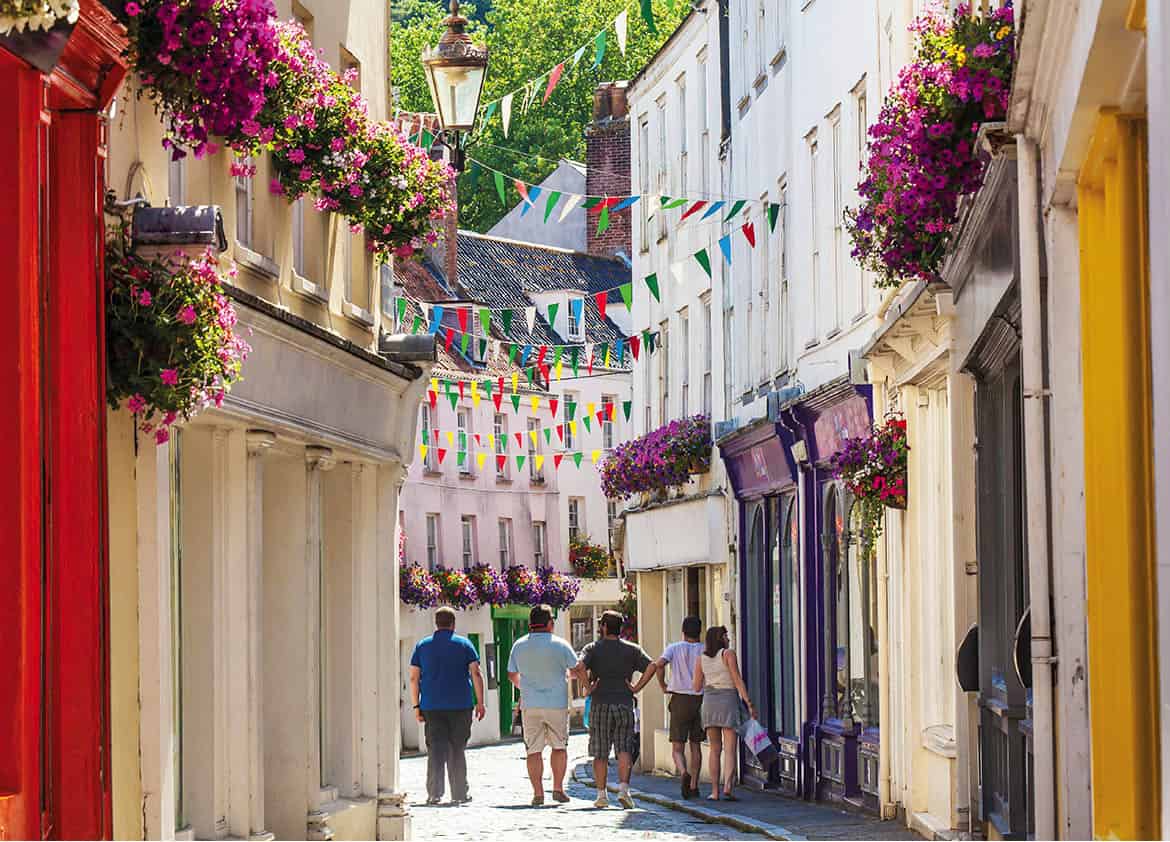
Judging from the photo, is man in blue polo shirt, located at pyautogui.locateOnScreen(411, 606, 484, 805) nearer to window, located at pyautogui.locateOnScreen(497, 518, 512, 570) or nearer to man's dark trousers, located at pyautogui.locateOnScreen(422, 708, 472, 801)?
man's dark trousers, located at pyautogui.locateOnScreen(422, 708, 472, 801)

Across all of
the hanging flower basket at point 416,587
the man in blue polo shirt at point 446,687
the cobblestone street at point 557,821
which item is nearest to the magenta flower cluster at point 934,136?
the cobblestone street at point 557,821

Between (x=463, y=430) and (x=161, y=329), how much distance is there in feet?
148

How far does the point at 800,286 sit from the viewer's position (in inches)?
892

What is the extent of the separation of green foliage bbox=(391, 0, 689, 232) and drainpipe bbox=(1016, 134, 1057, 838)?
50.2m

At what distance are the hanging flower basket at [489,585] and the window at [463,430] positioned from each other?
2.54 metres

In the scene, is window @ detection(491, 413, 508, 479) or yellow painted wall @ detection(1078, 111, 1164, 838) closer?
Result: yellow painted wall @ detection(1078, 111, 1164, 838)

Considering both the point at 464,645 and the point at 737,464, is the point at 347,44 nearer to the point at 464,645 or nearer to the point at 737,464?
the point at 464,645

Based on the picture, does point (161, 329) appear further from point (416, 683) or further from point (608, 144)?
point (608, 144)

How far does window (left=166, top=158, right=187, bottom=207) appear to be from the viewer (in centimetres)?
1184

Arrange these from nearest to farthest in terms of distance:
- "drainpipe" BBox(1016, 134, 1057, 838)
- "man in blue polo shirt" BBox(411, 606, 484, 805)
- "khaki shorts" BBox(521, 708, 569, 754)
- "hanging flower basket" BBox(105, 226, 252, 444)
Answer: "drainpipe" BBox(1016, 134, 1057, 838) → "hanging flower basket" BBox(105, 226, 252, 444) → "khaki shorts" BBox(521, 708, 569, 754) → "man in blue polo shirt" BBox(411, 606, 484, 805)

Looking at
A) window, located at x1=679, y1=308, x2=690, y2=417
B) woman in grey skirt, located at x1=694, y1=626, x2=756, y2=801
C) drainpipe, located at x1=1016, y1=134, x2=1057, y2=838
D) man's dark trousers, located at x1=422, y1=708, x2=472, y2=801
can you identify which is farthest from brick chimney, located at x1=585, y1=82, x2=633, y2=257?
drainpipe, located at x1=1016, y1=134, x2=1057, y2=838

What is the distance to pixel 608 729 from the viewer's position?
20.3 m

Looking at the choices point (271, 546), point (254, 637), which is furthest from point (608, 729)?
point (254, 637)

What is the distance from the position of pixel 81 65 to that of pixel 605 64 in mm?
54708
